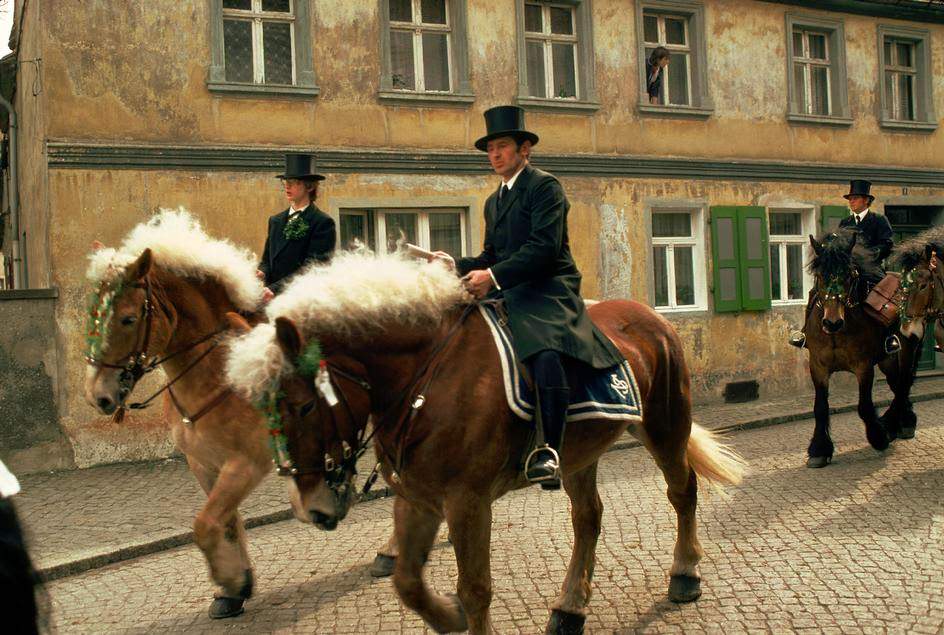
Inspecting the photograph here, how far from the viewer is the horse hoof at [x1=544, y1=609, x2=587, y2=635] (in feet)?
15.9

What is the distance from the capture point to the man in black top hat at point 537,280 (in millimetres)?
4320

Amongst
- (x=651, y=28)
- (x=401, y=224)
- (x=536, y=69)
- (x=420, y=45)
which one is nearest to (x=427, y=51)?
(x=420, y=45)

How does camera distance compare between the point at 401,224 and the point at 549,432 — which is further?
the point at 401,224

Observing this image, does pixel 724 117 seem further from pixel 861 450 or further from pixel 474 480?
pixel 474 480

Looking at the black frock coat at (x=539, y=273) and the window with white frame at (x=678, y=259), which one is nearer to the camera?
the black frock coat at (x=539, y=273)

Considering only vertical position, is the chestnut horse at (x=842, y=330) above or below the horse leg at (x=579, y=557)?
above

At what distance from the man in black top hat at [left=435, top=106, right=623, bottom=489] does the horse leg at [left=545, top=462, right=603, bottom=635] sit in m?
0.79

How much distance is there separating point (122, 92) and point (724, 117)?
9637 millimetres

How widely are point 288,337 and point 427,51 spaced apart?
10.8 m

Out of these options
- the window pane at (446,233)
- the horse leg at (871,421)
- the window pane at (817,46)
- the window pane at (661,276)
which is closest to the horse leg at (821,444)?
the horse leg at (871,421)

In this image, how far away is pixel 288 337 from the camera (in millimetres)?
3689

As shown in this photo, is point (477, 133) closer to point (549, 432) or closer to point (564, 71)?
point (564, 71)

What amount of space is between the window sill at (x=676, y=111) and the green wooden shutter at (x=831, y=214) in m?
2.92

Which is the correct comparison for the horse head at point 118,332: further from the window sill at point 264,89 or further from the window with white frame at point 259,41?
the window with white frame at point 259,41
